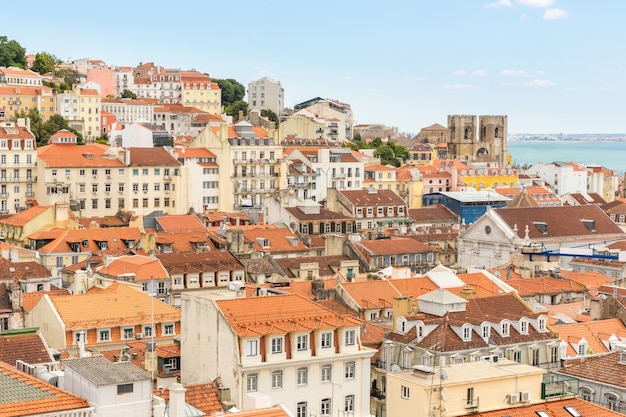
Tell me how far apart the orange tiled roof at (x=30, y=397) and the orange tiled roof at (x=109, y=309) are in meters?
21.5

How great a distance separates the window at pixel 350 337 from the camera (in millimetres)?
38156

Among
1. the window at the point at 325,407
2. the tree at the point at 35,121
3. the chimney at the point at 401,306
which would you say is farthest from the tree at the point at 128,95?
the window at the point at 325,407

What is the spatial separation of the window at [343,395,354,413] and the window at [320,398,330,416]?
606mm

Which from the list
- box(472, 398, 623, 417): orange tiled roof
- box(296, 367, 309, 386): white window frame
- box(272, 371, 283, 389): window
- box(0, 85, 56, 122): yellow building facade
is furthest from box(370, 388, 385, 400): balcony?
box(0, 85, 56, 122): yellow building facade

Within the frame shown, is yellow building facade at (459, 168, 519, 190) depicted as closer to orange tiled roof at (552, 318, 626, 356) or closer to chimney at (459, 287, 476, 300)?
orange tiled roof at (552, 318, 626, 356)

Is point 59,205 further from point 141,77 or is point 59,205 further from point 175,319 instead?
point 141,77

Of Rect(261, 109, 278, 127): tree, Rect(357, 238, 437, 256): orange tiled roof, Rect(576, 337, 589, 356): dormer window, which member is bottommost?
Rect(576, 337, 589, 356): dormer window

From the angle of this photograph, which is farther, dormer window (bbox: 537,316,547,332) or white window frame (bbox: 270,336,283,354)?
dormer window (bbox: 537,316,547,332)

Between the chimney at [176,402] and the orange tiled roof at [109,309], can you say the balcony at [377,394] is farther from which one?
the chimney at [176,402]

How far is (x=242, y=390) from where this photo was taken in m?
35.4

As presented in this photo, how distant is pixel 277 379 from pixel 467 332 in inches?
398

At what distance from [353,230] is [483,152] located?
3940 inches

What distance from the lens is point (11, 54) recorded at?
169 m

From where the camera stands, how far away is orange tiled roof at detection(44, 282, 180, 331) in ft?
159
